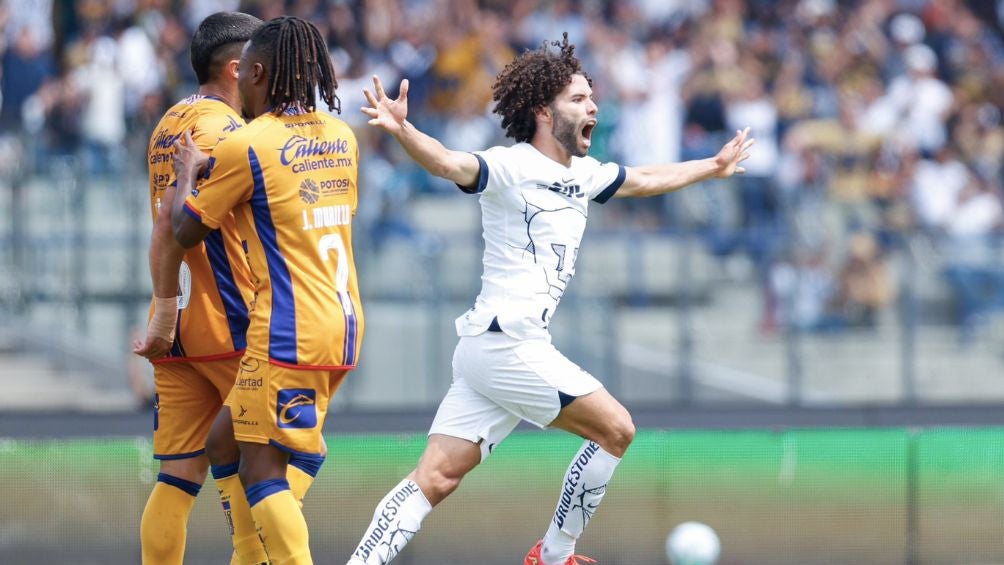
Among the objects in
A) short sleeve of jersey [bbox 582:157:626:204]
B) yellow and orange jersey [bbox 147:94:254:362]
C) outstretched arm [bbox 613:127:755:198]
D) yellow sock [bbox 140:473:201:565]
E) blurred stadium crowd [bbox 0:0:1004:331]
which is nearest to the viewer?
yellow and orange jersey [bbox 147:94:254:362]

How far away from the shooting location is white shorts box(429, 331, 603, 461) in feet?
18.0

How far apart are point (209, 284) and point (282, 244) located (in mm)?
577

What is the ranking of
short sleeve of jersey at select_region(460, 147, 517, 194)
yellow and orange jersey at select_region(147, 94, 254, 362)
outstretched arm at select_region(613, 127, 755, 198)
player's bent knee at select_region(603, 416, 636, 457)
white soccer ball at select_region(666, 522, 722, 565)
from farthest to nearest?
white soccer ball at select_region(666, 522, 722, 565) → outstretched arm at select_region(613, 127, 755, 198) → player's bent knee at select_region(603, 416, 636, 457) → short sleeve of jersey at select_region(460, 147, 517, 194) → yellow and orange jersey at select_region(147, 94, 254, 362)

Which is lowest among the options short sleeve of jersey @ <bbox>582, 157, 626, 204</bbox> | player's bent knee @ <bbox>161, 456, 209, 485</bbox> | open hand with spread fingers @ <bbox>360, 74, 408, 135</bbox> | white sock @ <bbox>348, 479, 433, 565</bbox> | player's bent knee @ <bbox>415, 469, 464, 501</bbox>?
white sock @ <bbox>348, 479, 433, 565</bbox>

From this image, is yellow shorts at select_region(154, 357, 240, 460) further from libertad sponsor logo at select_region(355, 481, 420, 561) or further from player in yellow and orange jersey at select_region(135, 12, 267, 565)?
libertad sponsor logo at select_region(355, 481, 420, 561)

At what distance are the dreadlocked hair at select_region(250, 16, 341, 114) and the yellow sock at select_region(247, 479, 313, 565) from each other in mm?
1347

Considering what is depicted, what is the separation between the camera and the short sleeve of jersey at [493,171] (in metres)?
5.43

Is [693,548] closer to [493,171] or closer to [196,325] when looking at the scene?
[493,171]

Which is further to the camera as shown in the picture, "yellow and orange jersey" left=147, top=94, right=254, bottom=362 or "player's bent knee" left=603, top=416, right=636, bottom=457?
"player's bent knee" left=603, top=416, right=636, bottom=457

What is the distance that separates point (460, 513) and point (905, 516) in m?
2.45

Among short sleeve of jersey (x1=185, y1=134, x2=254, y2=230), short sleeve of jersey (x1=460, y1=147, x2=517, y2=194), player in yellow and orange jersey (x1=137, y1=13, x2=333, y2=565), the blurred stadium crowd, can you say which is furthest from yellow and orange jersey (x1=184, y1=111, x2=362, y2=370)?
the blurred stadium crowd

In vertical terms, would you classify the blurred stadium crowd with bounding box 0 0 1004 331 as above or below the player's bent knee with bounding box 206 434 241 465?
above

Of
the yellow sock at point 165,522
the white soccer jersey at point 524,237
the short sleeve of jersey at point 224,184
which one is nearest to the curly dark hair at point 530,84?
the white soccer jersey at point 524,237

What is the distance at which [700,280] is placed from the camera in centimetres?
971
